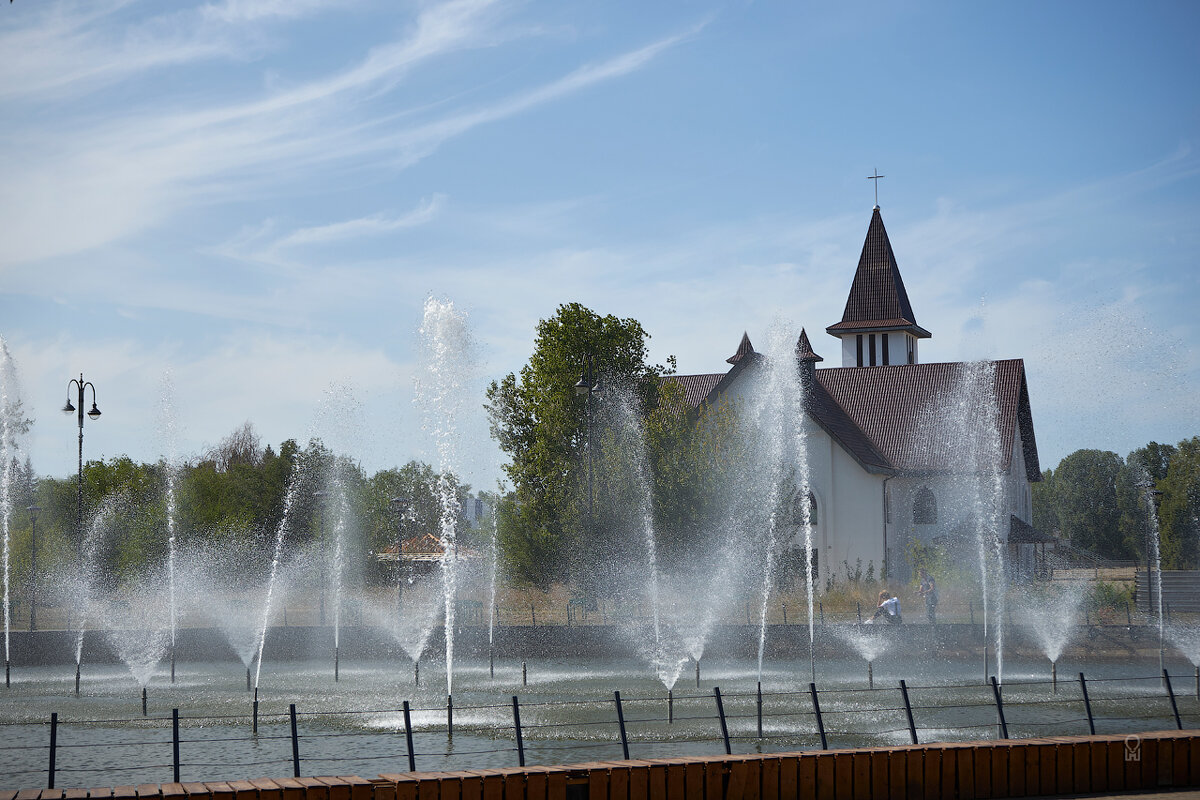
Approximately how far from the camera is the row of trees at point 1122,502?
71688 millimetres

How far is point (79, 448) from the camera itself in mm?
36344

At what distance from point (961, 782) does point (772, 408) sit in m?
43.3

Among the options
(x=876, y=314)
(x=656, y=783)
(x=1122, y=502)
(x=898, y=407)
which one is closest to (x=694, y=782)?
(x=656, y=783)

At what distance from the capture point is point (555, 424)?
4959cm

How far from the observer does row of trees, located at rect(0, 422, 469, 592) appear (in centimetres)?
5097

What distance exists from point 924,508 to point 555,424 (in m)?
20.0

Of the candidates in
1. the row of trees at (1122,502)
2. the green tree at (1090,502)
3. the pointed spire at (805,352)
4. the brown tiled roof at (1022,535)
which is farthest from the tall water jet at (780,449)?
the green tree at (1090,502)

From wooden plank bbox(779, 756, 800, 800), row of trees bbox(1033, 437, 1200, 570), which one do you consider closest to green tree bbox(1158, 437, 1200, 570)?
row of trees bbox(1033, 437, 1200, 570)

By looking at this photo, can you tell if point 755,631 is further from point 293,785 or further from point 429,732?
point 293,785

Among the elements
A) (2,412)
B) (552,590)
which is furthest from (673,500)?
(2,412)

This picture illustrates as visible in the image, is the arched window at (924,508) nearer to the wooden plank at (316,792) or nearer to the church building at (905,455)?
the church building at (905,455)

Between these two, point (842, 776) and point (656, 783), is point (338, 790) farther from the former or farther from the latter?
point (842, 776)

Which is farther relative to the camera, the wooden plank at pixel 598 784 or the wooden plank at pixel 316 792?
the wooden plank at pixel 598 784

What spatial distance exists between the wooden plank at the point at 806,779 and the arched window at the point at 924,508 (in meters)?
47.3
